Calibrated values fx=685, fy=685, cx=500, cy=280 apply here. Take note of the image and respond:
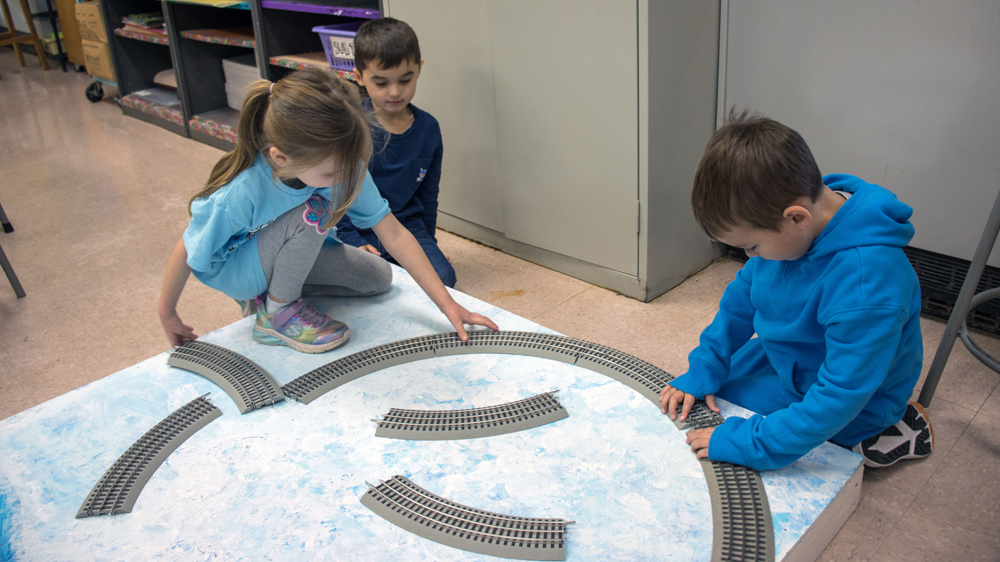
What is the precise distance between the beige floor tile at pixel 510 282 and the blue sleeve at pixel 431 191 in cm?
22

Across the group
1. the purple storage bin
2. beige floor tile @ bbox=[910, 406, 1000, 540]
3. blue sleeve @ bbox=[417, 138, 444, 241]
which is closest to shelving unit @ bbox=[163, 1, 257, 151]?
the purple storage bin

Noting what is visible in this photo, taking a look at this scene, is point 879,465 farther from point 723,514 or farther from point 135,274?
point 135,274

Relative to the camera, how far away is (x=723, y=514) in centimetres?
103

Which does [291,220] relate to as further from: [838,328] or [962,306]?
[962,306]

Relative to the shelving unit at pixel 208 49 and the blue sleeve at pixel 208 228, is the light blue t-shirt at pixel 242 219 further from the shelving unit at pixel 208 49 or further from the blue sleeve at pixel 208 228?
the shelving unit at pixel 208 49

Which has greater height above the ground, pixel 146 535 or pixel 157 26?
pixel 157 26

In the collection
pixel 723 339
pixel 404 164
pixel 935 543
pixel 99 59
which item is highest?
pixel 99 59

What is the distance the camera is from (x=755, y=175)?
985mm

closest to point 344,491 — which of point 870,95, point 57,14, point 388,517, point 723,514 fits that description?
point 388,517

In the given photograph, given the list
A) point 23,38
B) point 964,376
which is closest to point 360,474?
point 964,376

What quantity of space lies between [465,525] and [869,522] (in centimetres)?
81

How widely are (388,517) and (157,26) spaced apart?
4.30 m

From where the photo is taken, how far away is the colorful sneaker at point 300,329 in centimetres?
155

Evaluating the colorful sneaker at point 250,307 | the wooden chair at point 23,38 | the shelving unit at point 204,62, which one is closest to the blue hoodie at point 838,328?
the colorful sneaker at point 250,307
